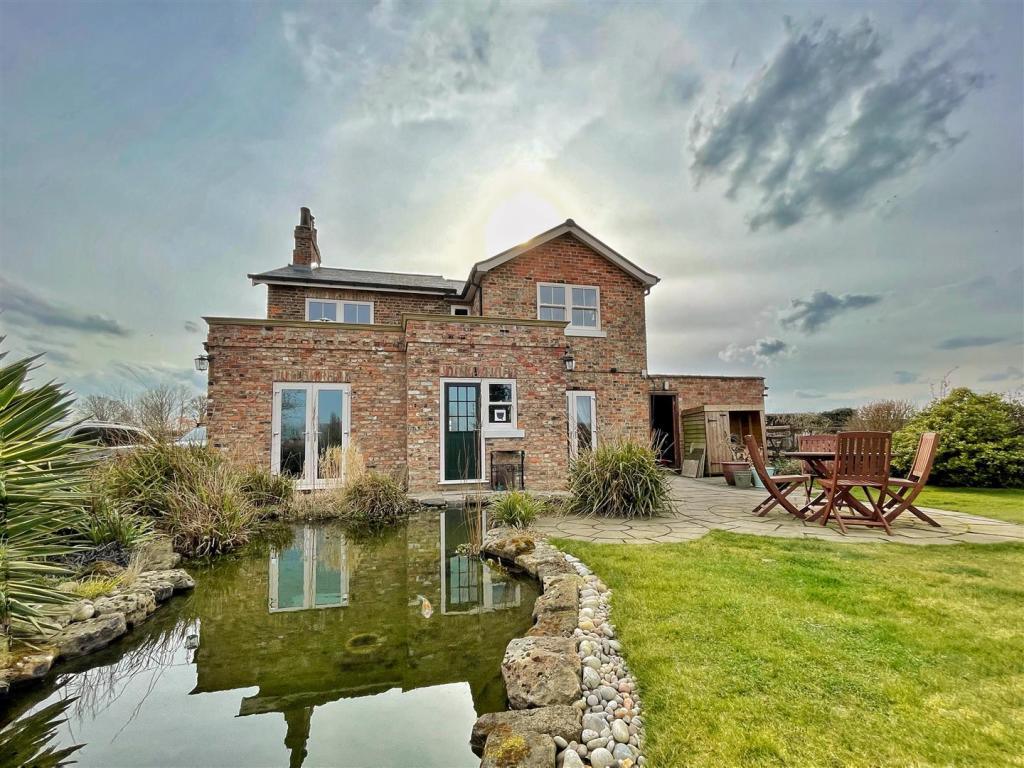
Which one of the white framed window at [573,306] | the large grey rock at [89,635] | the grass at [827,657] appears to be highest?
the white framed window at [573,306]

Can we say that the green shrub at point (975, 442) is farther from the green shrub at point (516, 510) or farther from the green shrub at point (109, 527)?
the green shrub at point (109, 527)

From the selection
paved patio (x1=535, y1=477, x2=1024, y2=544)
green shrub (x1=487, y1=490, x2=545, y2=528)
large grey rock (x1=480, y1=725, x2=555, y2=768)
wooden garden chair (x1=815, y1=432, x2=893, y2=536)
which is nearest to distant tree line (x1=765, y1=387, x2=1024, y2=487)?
paved patio (x1=535, y1=477, x2=1024, y2=544)

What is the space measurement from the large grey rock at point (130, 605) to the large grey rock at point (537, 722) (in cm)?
309

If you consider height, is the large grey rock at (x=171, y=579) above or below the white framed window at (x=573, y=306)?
below

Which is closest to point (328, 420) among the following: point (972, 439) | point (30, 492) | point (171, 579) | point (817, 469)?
point (171, 579)

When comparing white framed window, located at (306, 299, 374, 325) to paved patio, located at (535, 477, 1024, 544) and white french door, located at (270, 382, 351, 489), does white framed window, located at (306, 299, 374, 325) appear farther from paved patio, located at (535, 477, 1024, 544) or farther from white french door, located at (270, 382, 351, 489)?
paved patio, located at (535, 477, 1024, 544)

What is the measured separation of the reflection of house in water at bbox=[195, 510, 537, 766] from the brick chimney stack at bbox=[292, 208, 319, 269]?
12.1 m

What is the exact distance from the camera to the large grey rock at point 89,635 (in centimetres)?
285

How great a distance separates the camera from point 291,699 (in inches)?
93.0

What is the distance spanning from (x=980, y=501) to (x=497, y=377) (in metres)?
8.86

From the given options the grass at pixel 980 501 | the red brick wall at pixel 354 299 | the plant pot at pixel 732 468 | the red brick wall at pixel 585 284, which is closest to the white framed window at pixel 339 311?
the red brick wall at pixel 354 299

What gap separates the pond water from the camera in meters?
2.01

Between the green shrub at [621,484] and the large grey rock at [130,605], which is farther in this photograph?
the green shrub at [621,484]

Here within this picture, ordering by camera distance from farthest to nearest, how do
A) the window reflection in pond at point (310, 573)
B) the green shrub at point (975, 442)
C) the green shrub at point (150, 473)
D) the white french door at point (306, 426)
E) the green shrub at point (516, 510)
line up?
the white french door at point (306, 426)
the green shrub at point (975, 442)
the green shrub at point (516, 510)
the green shrub at point (150, 473)
the window reflection in pond at point (310, 573)
